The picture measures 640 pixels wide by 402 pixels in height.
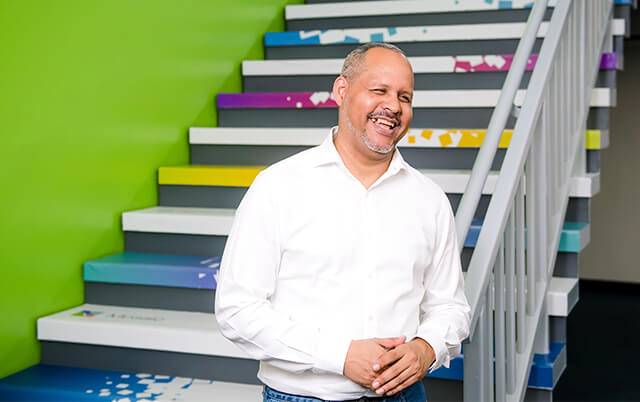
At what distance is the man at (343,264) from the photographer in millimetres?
1385

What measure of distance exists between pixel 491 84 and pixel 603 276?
4268 mm

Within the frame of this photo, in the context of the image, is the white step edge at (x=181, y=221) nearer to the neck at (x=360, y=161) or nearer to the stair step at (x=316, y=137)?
the stair step at (x=316, y=137)

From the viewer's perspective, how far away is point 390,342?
4.58 feet

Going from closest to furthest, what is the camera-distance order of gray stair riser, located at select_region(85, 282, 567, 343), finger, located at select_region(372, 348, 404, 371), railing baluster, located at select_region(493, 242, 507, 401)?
finger, located at select_region(372, 348, 404, 371) < railing baluster, located at select_region(493, 242, 507, 401) < gray stair riser, located at select_region(85, 282, 567, 343)

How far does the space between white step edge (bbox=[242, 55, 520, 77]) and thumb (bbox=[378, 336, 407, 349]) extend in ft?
7.35

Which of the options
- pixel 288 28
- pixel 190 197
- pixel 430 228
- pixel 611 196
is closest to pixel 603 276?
pixel 611 196

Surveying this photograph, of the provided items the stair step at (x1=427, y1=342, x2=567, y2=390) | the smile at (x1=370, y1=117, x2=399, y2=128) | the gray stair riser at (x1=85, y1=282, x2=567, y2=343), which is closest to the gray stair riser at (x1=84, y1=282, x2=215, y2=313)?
the gray stair riser at (x1=85, y1=282, x2=567, y2=343)

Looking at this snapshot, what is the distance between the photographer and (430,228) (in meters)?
1.53

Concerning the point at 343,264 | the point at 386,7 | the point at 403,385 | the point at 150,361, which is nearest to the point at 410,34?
the point at 386,7

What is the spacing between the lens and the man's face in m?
1.43

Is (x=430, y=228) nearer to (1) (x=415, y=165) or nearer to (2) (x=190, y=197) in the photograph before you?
(1) (x=415, y=165)

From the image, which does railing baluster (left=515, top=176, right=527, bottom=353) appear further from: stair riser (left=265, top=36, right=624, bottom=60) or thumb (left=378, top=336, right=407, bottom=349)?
stair riser (left=265, top=36, right=624, bottom=60)

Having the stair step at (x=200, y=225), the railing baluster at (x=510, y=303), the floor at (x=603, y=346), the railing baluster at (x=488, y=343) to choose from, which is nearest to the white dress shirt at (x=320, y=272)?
the railing baluster at (x=488, y=343)

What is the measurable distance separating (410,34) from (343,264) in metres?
2.51
